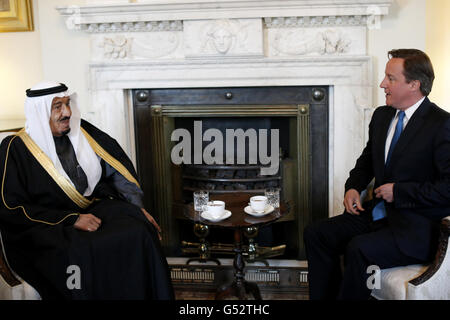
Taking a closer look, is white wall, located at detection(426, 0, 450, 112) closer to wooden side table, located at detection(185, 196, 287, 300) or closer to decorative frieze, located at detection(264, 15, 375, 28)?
decorative frieze, located at detection(264, 15, 375, 28)

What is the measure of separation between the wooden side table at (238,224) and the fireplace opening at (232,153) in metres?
0.54

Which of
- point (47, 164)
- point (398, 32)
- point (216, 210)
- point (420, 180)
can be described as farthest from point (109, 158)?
point (398, 32)

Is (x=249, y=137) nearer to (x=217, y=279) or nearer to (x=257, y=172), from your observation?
(x=257, y=172)

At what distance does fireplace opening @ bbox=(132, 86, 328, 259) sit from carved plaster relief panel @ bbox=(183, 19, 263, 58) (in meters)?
0.28

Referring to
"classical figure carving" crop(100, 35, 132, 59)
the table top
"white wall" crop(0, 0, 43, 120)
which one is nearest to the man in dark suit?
the table top

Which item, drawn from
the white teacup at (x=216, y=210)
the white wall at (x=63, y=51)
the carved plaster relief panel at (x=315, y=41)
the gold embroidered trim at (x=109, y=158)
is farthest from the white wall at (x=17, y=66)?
the white teacup at (x=216, y=210)

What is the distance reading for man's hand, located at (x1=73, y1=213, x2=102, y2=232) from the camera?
2.37m

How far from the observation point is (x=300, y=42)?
3180 mm

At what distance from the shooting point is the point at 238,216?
2.64m

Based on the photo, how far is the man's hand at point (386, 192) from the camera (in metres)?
2.34

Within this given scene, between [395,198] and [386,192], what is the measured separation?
2.0 inches

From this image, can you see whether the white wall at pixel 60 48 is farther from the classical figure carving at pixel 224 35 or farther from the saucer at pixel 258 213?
the saucer at pixel 258 213
